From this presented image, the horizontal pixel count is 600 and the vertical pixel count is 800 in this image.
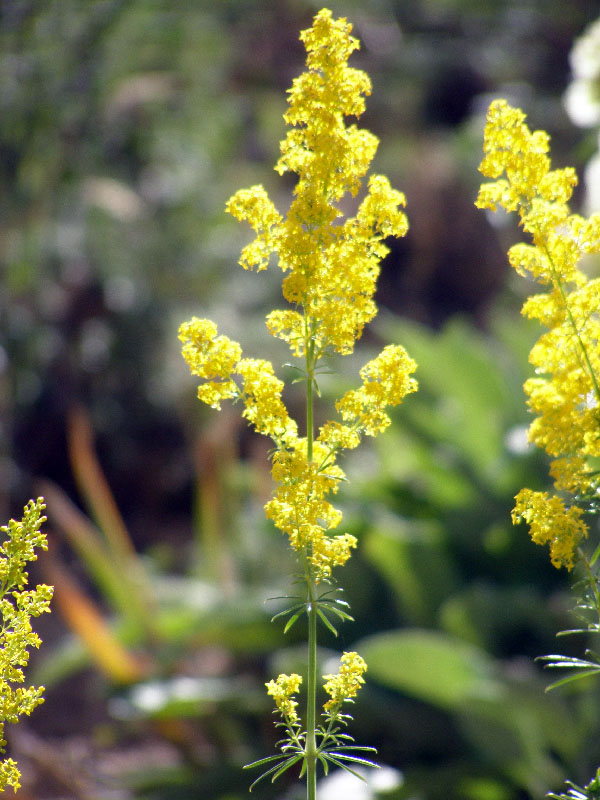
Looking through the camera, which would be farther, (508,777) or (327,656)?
(327,656)

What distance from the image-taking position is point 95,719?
3.24 meters

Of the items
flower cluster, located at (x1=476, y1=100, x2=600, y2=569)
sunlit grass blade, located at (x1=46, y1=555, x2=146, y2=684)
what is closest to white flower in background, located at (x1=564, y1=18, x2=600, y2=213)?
flower cluster, located at (x1=476, y1=100, x2=600, y2=569)

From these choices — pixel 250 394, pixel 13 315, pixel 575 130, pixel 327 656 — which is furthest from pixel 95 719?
pixel 575 130

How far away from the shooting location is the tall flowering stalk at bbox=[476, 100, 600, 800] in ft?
1.89

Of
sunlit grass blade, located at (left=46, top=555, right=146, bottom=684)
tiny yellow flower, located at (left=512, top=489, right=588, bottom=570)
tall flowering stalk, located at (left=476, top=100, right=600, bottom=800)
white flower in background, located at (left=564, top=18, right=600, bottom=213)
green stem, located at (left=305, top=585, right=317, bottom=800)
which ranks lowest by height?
green stem, located at (left=305, top=585, right=317, bottom=800)

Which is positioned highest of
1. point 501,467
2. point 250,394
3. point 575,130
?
point 575,130

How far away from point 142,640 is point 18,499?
185cm

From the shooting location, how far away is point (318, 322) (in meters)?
0.63

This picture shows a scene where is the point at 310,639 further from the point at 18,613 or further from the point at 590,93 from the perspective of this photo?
the point at 590,93

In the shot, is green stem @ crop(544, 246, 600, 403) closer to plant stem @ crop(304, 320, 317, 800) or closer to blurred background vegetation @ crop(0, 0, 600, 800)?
plant stem @ crop(304, 320, 317, 800)

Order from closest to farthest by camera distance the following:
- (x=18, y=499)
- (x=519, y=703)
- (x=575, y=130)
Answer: (x=519, y=703) → (x=18, y=499) → (x=575, y=130)

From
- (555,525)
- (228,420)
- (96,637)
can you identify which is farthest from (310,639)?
(228,420)

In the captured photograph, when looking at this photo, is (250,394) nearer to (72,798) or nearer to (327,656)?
(327,656)

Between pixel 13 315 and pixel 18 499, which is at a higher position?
pixel 13 315
